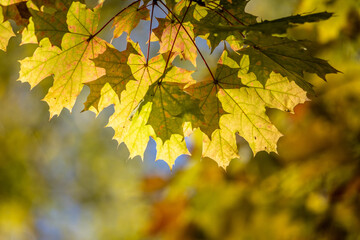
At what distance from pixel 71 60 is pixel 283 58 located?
908 millimetres

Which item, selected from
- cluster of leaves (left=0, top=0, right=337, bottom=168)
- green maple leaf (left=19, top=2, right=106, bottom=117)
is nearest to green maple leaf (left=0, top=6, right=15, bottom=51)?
cluster of leaves (left=0, top=0, right=337, bottom=168)

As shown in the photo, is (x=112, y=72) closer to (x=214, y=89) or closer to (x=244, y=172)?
(x=214, y=89)

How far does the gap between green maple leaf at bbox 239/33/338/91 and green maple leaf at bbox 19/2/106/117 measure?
65 centimetres

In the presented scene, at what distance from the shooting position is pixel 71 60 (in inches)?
52.5

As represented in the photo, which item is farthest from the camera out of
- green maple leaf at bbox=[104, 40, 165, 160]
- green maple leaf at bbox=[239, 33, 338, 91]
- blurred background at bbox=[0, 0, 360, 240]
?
blurred background at bbox=[0, 0, 360, 240]

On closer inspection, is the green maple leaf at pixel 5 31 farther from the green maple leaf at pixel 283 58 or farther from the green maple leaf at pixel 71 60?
the green maple leaf at pixel 283 58

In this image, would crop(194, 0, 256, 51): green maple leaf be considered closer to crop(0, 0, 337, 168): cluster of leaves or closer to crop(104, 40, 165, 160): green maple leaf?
crop(0, 0, 337, 168): cluster of leaves

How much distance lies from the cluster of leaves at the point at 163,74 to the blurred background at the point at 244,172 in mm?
249

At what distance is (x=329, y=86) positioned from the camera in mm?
3580

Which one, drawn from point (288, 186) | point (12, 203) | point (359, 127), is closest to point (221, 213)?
point (288, 186)

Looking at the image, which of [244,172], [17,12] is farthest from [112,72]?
[244,172]

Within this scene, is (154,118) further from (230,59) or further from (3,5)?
(3,5)

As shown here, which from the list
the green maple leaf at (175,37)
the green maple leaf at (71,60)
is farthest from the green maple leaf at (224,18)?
the green maple leaf at (71,60)

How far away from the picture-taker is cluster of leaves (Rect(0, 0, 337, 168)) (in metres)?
1.25
